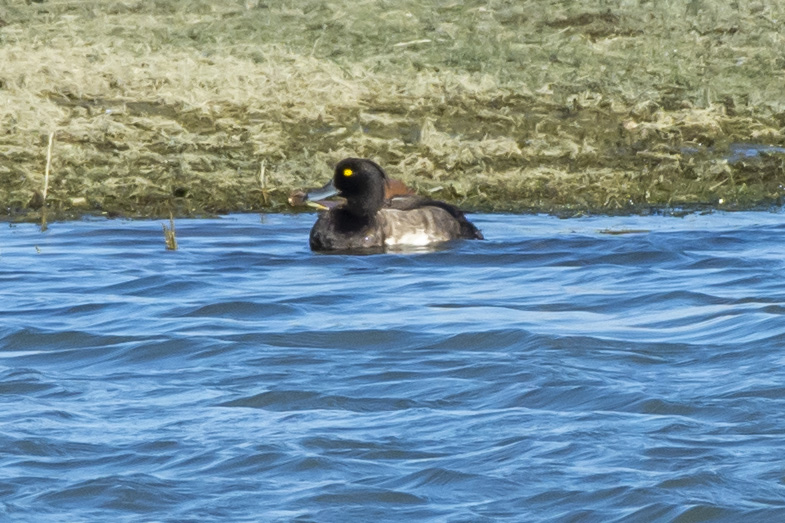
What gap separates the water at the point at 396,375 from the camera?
6.19 meters

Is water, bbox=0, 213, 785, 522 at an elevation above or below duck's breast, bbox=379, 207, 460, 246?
below

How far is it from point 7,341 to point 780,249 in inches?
221

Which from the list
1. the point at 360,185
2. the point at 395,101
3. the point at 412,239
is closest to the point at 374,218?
the point at 360,185

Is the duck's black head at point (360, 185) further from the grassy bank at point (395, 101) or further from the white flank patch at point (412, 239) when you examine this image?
the grassy bank at point (395, 101)

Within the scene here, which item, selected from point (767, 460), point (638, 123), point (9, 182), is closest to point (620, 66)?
point (638, 123)

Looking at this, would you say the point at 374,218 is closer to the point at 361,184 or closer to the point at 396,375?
the point at 361,184

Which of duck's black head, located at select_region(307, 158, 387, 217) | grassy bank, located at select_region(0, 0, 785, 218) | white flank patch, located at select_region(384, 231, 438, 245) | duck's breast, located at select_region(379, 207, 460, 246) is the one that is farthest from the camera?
grassy bank, located at select_region(0, 0, 785, 218)

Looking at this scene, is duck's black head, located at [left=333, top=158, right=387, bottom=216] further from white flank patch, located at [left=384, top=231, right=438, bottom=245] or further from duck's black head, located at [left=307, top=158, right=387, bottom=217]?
white flank patch, located at [left=384, top=231, right=438, bottom=245]

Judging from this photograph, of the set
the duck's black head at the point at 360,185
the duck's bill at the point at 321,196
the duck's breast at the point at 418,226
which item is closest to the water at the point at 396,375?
the duck's breast at the point at 418,226

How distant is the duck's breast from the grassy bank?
1.28m

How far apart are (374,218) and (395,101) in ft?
10.6

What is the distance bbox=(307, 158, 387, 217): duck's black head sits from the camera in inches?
491

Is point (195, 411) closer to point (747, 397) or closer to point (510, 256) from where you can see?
point (747, 397)

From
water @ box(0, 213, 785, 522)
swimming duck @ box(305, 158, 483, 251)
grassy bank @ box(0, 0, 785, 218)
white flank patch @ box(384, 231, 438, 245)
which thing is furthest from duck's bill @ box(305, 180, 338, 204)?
grassy bank @ box(0, 0, 785, 218)
